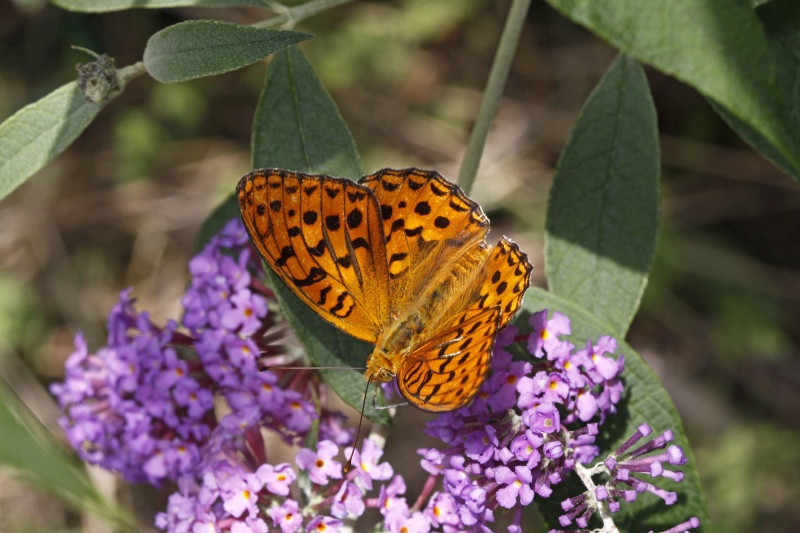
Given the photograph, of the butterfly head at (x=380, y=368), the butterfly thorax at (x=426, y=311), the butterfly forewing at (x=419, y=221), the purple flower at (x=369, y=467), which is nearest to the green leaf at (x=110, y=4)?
the butterfly forewing at (x=419, y=221)

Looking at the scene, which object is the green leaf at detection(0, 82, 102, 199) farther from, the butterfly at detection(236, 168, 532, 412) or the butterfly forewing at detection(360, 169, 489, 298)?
the butterfly forewing at detection(360, 169, 489, 298)

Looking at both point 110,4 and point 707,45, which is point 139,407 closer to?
point 110,4

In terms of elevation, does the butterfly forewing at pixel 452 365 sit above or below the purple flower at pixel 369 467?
above

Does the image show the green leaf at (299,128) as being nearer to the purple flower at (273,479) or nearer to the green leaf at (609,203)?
the green leaf at (609,203)

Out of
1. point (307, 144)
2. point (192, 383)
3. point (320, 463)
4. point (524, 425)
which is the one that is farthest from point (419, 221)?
point (192, 383)

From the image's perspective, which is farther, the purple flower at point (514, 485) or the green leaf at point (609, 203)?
the green leaf at point (609, 203)

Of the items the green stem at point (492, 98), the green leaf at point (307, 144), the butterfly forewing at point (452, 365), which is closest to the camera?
the butterfly forewing at point (452, 365)
